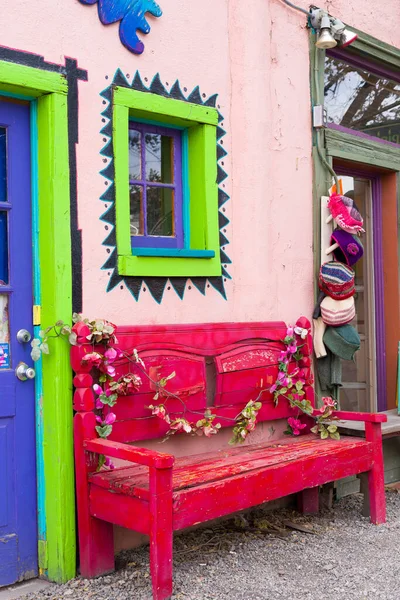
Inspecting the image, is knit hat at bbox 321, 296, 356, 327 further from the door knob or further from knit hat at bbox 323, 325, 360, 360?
the door knob

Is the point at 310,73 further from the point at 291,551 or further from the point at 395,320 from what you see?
the point at 291,551

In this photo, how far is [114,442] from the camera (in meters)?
3.54

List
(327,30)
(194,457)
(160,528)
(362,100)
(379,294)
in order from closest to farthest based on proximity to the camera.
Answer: (160,528)
(194,457)
(327,30)
(362,100)
(379,294)

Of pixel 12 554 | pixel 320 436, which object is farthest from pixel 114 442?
pixel 320 436

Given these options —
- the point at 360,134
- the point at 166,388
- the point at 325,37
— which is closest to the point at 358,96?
the point at 360,134

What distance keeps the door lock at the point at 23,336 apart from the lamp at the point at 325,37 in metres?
2.88

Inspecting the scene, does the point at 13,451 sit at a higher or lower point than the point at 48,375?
lower

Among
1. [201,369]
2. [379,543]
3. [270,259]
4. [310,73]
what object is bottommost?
[379,543]

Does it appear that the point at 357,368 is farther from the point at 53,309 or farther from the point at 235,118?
the point at 53,309

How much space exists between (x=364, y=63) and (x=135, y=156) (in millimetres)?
2536

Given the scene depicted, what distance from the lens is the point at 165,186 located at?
441 cm

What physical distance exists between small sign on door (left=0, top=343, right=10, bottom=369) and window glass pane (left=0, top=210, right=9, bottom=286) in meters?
0.31

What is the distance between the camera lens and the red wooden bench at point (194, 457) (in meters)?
3.31

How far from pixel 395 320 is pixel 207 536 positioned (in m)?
2.63
